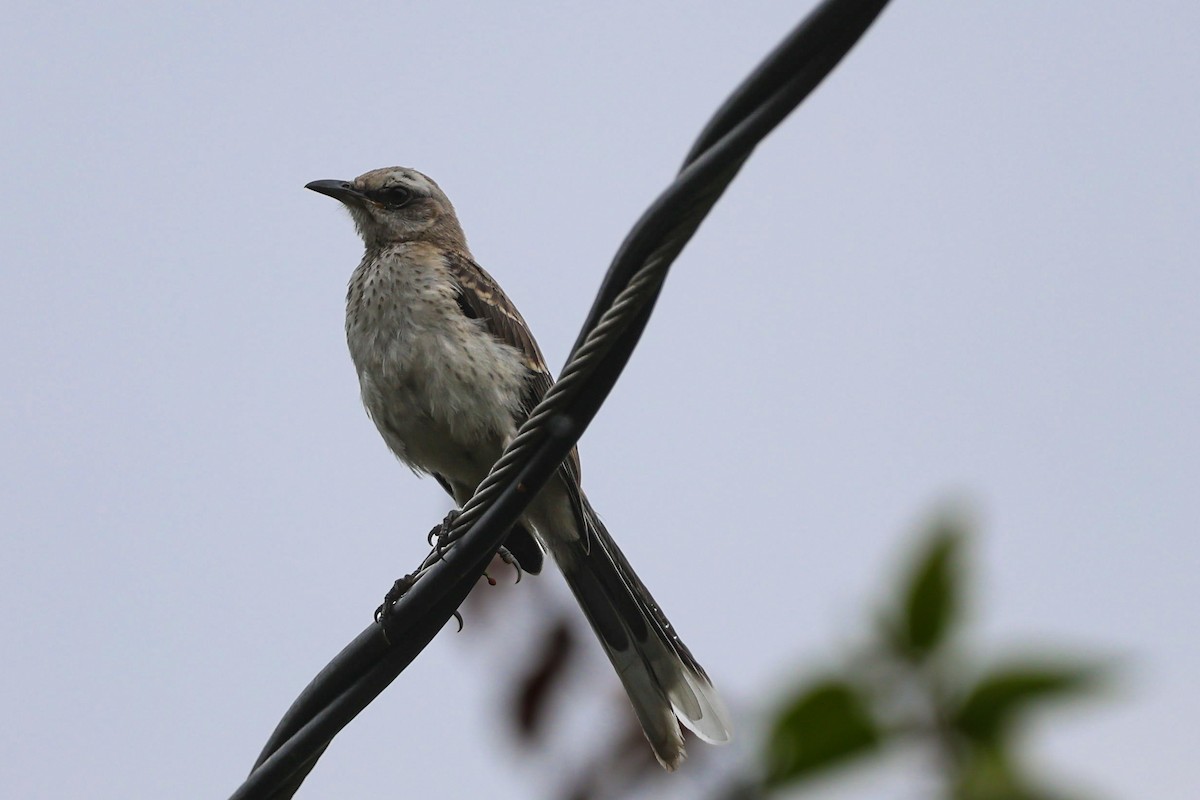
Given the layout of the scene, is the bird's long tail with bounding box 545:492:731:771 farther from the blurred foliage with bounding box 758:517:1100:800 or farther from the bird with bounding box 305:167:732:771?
the blurred foliage with bounding box 758:517:1100:800

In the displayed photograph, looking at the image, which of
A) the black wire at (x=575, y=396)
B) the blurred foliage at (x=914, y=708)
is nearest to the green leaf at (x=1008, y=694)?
the blurred foliage at (x=914, y=708)

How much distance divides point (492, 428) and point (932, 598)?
460 centimetres

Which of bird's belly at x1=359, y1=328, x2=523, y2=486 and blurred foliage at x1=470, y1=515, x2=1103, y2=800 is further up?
bird's belly at x1=359, y1=328, x2=523, y2=486

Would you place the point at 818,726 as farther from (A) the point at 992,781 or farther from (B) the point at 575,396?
(B) the point at 575,396

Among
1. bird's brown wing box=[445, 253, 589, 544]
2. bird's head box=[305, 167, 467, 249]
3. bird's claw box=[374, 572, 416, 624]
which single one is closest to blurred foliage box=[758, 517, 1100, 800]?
bird's claw box=[374, 572, 416, 624]

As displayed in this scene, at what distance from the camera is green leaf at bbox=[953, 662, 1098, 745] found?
832 mm

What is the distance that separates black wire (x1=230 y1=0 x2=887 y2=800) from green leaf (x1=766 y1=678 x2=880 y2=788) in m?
1.73

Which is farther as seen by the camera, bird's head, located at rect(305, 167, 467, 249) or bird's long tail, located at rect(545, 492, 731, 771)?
bird's head, located at rect(305, 167, 467, 249)

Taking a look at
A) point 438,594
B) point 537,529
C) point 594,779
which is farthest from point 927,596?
point 537,529

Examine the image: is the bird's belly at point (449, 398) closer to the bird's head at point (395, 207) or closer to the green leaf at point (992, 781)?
the bird's head at point (395, 207)

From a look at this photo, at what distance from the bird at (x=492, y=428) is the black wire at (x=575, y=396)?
189 cm

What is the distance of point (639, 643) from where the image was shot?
539cm

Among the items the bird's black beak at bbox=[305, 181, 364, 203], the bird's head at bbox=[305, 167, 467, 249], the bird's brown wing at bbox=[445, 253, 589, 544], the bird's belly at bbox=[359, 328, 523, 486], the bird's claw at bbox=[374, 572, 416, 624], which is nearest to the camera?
the bird's claw at bbox=[374, 572, 416, 624]

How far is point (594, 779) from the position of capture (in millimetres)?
A: 1934
